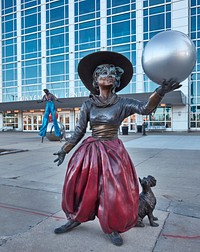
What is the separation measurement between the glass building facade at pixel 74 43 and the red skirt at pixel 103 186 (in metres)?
24.0

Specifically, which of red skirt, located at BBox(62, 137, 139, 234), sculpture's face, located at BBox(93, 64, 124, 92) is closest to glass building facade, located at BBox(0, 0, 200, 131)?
sculpture's face, located at BBox(93, 64, 124, 92)

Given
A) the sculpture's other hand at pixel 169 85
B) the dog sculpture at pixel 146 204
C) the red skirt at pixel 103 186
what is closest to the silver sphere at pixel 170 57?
the sculpture's other hand at pixel 169 85

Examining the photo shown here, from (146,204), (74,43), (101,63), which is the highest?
(74,43)

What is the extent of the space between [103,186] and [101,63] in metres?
1.47

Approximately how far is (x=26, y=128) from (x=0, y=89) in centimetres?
682

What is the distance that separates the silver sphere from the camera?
220 cm

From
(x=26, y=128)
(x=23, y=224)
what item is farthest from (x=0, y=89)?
(x=23, y=224)

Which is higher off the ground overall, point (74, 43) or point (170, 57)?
point (74, 43)

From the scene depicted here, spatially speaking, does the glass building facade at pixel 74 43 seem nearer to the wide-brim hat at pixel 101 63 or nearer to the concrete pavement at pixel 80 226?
the concrete pavement at pixel 80 226

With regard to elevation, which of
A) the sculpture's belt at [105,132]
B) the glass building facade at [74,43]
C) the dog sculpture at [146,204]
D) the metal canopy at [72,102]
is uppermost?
the glass building facade at [74,43]

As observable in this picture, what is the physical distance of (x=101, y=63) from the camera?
2.94m

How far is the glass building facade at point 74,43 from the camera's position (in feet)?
84.2

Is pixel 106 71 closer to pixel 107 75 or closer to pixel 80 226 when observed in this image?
pixel 107 75

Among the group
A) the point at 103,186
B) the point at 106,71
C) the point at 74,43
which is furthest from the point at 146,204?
the point at 74,43
